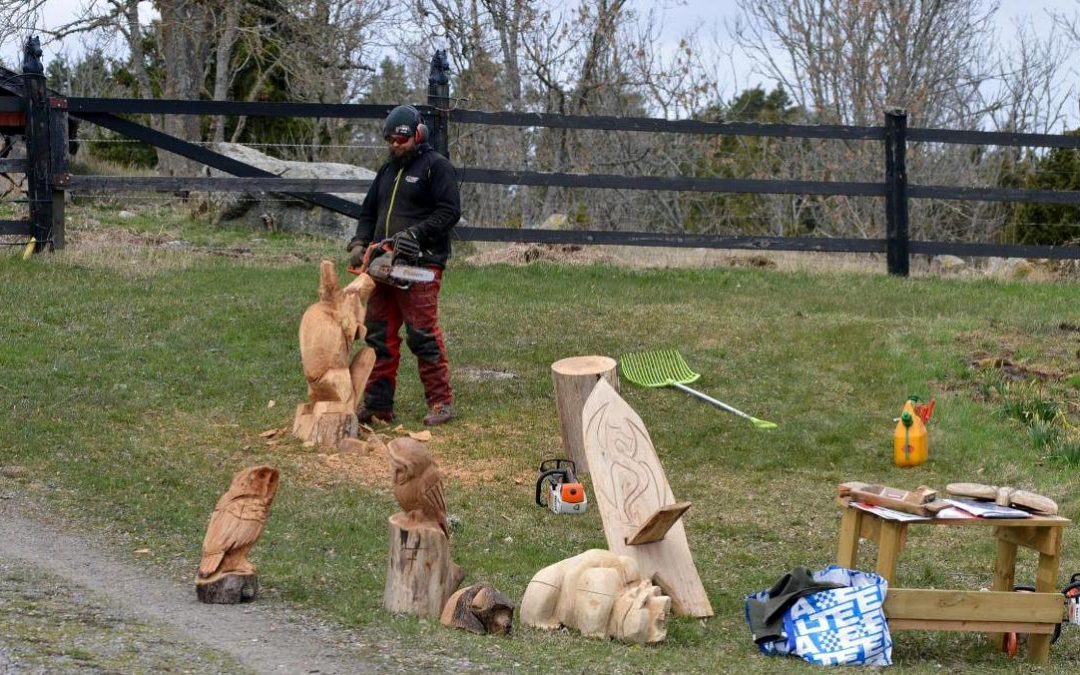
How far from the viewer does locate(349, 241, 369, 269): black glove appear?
32.0 feet

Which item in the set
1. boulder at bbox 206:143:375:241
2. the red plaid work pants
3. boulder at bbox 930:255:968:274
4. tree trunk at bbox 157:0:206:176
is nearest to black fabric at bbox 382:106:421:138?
the red plaid work pants

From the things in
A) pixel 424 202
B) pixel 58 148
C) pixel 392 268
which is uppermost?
pixel 58 148

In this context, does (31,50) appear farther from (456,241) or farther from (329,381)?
(329,381)

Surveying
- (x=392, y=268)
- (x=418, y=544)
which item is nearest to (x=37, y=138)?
(x=392, y=268)

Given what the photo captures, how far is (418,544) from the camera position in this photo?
6.07m

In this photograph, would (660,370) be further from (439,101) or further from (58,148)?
(58,148)

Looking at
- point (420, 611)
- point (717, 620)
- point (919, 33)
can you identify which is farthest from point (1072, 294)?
point (919, 33)

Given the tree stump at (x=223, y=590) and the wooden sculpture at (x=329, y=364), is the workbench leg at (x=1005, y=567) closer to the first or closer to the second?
the tree stump at (x=223, y=590)

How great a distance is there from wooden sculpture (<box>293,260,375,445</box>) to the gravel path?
2466mm

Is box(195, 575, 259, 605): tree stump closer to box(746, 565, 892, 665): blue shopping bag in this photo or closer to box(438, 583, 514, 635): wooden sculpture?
box(438, 583, 514, 635): wooden sculpture

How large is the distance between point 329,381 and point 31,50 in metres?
7.04

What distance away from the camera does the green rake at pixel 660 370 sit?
11.0 m

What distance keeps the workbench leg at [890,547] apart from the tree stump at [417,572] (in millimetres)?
1888

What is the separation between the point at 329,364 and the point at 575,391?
1.60 m
